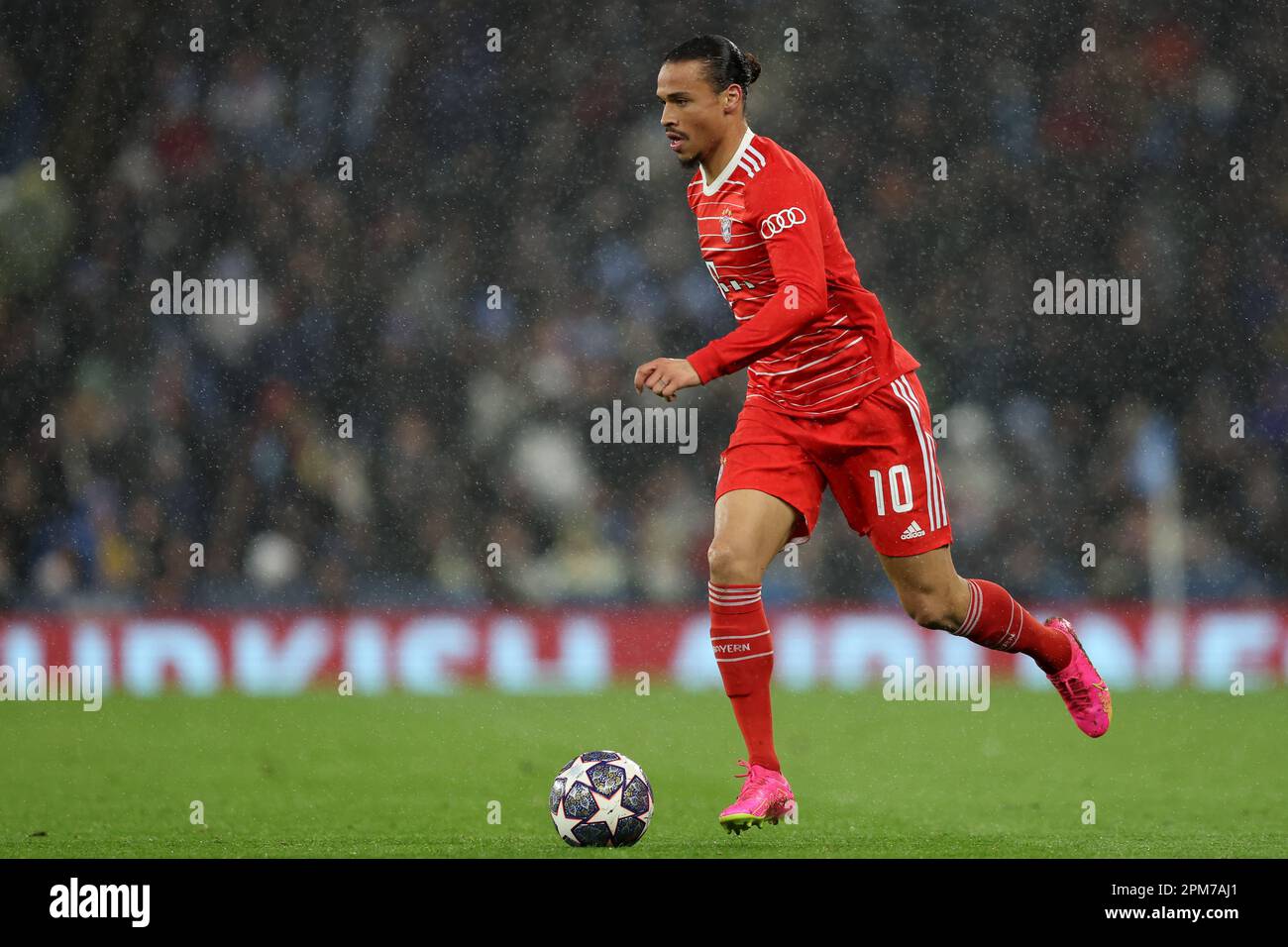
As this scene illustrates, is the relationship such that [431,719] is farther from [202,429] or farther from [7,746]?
[202,429]

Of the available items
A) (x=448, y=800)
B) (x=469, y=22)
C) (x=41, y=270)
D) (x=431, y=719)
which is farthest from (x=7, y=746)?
(x=469, y=22)

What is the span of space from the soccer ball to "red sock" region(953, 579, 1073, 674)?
1173mm

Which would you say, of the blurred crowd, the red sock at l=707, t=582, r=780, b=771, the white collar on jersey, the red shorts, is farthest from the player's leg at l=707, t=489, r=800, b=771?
the blurred crowd

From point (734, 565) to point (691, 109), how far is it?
49.6 inches

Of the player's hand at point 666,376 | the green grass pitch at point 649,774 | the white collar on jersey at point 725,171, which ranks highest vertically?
the white collar on jersey at point 725,171

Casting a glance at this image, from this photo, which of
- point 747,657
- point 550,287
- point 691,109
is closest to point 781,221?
point 691,109

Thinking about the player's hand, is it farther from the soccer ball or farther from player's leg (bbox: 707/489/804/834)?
the soccer ball

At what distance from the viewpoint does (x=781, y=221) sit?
4648 millimetres

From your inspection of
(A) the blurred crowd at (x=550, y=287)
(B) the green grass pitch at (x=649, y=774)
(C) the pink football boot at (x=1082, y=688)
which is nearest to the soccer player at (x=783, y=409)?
(C) the pink football boot at (x=1082, y=688)

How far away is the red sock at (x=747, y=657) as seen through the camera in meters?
4.69

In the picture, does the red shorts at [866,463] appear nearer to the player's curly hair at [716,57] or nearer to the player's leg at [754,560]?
the player's leg at [754,560]

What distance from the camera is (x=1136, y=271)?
11477mm

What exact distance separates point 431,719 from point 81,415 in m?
4.32

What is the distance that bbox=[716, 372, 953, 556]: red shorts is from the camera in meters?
4.88
